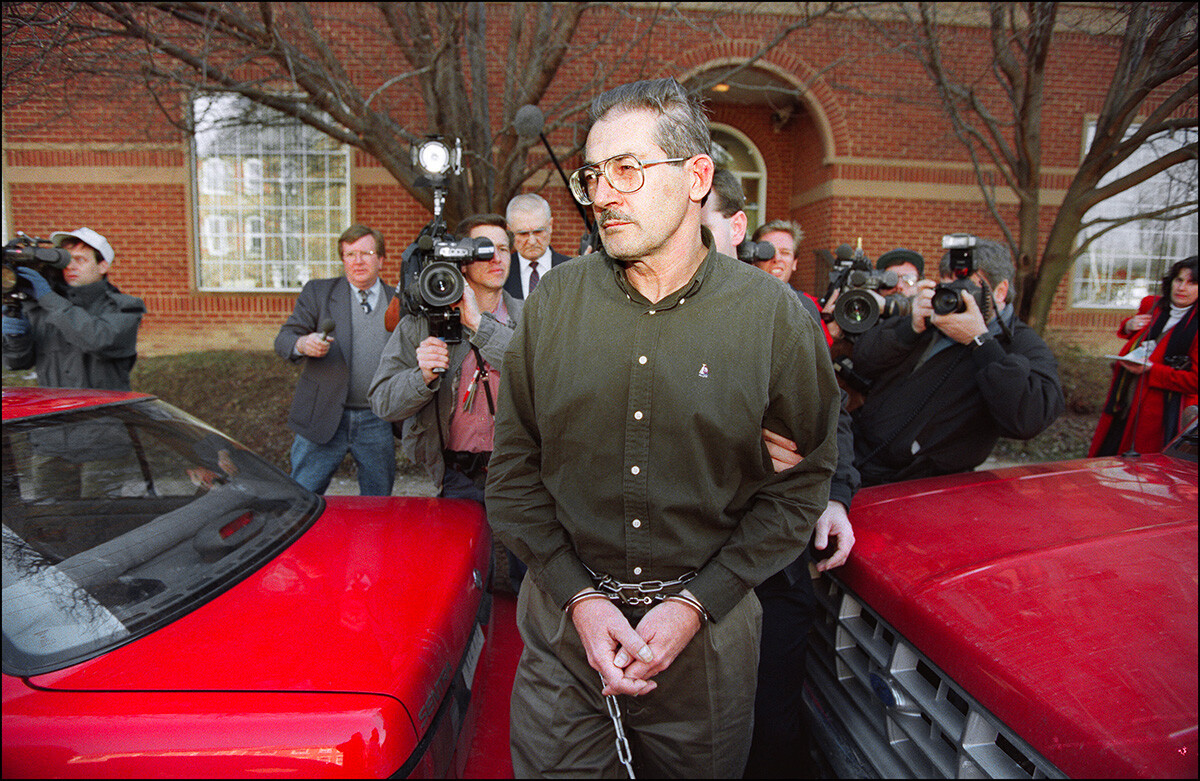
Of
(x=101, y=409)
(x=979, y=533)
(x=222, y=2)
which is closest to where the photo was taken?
(x=979, y=533)

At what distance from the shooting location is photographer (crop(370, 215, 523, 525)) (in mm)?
2580

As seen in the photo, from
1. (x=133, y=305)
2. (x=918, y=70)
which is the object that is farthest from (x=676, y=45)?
(x=133, y=305)

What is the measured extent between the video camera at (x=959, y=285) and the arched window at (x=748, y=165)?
8.46 metres

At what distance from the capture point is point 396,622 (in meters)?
1.73

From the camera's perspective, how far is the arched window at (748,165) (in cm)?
1095

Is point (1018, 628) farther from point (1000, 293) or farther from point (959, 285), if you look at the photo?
point (1000, 293)

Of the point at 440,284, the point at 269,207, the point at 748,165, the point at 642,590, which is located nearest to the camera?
the point at 642,590

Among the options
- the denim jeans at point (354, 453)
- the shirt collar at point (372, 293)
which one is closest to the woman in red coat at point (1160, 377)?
the denim jeans at point (354, 453)

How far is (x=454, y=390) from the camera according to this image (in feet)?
9.13

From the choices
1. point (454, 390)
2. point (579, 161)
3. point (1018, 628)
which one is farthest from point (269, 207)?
point (1018, 628)

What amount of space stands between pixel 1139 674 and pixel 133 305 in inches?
178

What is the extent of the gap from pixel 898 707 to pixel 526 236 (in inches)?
128

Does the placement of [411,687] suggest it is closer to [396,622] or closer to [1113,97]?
[396,622]

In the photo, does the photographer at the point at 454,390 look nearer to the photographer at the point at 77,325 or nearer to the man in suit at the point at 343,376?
the man in suit at the point at 343,376
